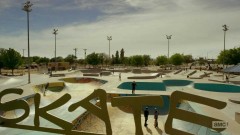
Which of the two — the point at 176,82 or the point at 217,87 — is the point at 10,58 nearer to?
the point at 176,82

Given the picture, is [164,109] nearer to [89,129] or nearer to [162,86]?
[89,129]

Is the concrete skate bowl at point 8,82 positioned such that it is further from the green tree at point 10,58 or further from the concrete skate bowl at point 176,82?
the concrete skate bowl at point 176,82

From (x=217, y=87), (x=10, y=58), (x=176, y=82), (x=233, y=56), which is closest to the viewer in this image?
(x=217, y=87)

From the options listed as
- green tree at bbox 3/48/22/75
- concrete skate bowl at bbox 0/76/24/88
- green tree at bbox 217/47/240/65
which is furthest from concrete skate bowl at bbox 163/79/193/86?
green tree at bbox 3/48/22/75

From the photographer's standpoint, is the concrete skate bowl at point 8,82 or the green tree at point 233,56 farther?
the green tree at point 233,56

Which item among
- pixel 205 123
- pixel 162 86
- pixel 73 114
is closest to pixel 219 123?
pixel 205 123

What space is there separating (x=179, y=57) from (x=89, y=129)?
7082cm

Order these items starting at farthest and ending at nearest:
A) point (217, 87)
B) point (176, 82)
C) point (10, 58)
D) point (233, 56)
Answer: point (233, 56) < point (10, 58) < point (176, 82) < point (217, 87)

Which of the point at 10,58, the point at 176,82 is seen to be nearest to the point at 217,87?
the point at 176,82

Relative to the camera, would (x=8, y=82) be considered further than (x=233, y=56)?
No

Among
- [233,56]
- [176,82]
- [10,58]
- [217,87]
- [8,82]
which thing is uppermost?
[233,56]

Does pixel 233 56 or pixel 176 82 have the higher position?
pixel 233 56

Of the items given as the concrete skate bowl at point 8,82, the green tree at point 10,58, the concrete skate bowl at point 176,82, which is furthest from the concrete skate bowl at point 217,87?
the green tree at point 10,58

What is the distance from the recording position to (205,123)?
5.87 metres
